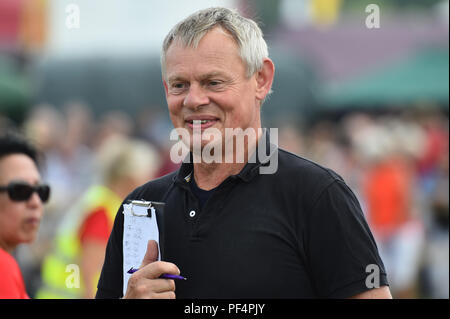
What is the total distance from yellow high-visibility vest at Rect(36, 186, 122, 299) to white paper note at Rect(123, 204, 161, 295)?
2.31 metres

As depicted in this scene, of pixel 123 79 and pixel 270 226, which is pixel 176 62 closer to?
pixel 270 226

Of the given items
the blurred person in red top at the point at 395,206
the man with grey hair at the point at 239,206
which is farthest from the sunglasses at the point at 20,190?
the blurred person in red top at the point at 395,206

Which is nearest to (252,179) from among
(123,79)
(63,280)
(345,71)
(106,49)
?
(63,280)

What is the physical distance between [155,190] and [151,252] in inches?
16.2

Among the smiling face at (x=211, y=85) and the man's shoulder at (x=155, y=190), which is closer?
the smiling face at (x=211, y=85)

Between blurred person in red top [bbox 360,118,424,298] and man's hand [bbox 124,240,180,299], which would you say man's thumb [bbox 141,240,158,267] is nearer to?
man's hand [bbox 124,240,180,299]

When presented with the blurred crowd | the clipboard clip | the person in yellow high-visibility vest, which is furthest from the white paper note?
the person in yellow high-visibility vest

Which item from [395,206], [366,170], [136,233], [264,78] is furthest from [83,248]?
[366,170]

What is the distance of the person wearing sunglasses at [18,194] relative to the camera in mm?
3855

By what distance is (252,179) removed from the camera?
2625mm

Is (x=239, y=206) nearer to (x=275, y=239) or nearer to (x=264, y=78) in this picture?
(x=275, y=239)

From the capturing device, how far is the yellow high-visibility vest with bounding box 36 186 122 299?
5.02 metres

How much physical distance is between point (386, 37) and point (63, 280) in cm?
1912

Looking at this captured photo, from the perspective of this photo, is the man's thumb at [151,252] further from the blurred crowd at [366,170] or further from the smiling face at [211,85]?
the blurred crowd at [366,170]
